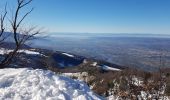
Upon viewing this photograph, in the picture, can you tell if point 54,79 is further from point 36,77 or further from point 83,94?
point 83,94

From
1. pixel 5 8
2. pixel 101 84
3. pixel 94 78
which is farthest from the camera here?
pixel 94 78

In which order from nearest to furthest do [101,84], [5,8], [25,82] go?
[25,82]
[5,8]
[101,84]

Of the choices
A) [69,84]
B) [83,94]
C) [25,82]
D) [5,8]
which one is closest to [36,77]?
[25,82]

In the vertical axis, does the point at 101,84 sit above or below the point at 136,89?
below

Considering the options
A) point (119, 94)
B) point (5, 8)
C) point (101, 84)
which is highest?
point (5, 8)

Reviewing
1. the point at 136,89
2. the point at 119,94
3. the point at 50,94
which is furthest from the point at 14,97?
the point at 136,89

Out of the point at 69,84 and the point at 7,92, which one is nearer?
the point at 7,92

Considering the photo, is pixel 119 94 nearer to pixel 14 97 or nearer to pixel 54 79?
pixel 54 79
